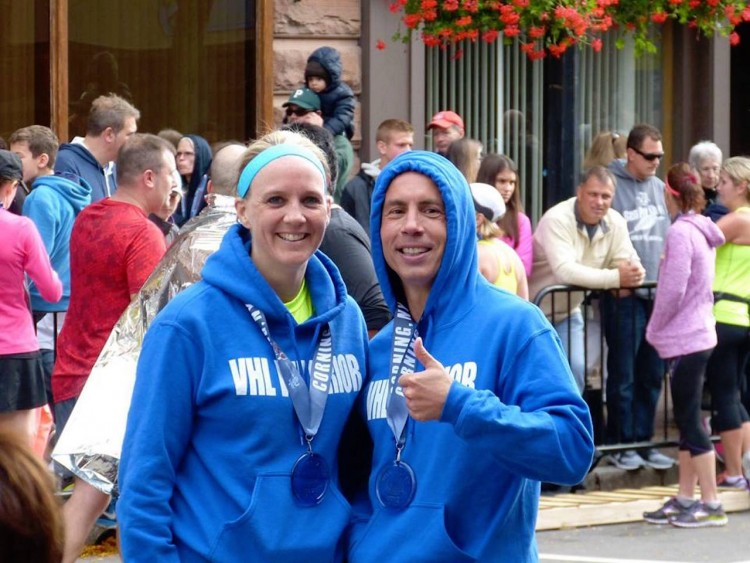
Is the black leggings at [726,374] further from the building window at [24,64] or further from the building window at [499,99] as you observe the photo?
the building window at [24,64]

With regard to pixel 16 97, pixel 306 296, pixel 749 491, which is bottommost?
pixel 749 491

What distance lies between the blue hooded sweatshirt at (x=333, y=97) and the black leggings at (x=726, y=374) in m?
2.68

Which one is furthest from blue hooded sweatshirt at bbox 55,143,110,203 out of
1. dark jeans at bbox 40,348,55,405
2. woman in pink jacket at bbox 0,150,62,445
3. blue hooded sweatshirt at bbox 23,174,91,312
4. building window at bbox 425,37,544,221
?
building window at bbox 425,37,544,221

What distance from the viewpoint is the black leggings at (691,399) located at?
8.84m

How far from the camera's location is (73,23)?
10.5 meters

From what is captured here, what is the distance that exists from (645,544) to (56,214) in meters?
3.65

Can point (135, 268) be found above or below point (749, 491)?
above

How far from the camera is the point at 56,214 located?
319 inches

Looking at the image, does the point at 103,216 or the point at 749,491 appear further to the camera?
the point at 749,491

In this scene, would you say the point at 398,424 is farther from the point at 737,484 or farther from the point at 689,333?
the point at 737,484

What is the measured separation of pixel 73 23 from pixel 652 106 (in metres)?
5.52

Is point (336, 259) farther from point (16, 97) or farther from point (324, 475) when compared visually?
point (16, 97)

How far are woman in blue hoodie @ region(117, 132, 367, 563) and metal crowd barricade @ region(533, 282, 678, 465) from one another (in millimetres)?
5744

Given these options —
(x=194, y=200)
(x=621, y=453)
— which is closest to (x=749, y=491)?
(x=621, y=453)
